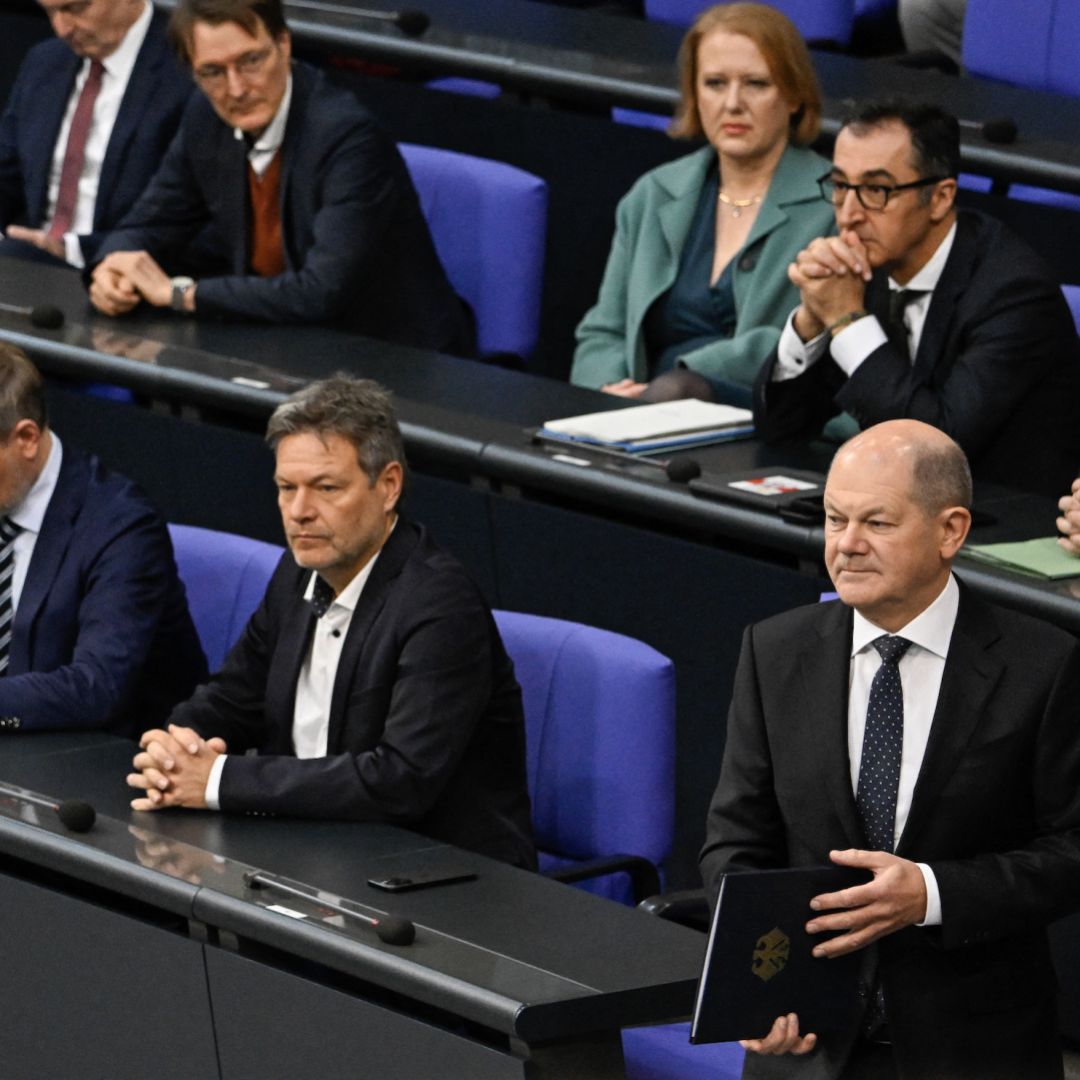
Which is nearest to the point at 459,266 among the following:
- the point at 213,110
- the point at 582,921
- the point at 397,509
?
the point at 213,110

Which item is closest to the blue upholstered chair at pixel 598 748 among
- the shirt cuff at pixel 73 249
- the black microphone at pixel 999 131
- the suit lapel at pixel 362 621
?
the suit lapel at pixel 362 621

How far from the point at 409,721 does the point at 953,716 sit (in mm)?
825

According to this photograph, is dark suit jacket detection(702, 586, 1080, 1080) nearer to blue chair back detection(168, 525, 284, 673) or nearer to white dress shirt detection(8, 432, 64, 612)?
blue chair back detection(168, 525, 284, 673)

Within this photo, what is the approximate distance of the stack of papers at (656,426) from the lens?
4.02 meters

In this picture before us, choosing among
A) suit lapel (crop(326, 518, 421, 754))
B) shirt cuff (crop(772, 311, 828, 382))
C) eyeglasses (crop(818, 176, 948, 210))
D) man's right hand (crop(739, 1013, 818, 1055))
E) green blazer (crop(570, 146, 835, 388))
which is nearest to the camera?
man's right hand (crop(739, 1013, 818, 1055))

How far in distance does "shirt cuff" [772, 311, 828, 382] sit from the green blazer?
0.38 m

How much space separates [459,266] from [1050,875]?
259cm

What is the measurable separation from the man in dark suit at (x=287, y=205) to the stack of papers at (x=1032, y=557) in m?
1.63

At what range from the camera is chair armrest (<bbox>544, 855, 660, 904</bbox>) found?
10.8 ft

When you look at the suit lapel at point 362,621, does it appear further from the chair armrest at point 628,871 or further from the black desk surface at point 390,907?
the chair armrest at point 628,871

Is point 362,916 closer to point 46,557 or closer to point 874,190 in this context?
point 46,557

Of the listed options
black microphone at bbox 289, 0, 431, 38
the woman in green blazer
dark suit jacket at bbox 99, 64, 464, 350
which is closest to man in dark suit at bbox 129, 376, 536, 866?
the woman in green blazer

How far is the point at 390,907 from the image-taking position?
283 centimetres

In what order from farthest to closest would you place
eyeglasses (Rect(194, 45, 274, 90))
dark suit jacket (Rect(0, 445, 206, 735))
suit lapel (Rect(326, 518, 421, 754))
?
1. eyeglasses (Rect(194, 45, 274, 90))
2. dark suit jacket (Rect(0, 445, 206, 735))
3. suit lapel (Rect(326, 518, 421, 754))
